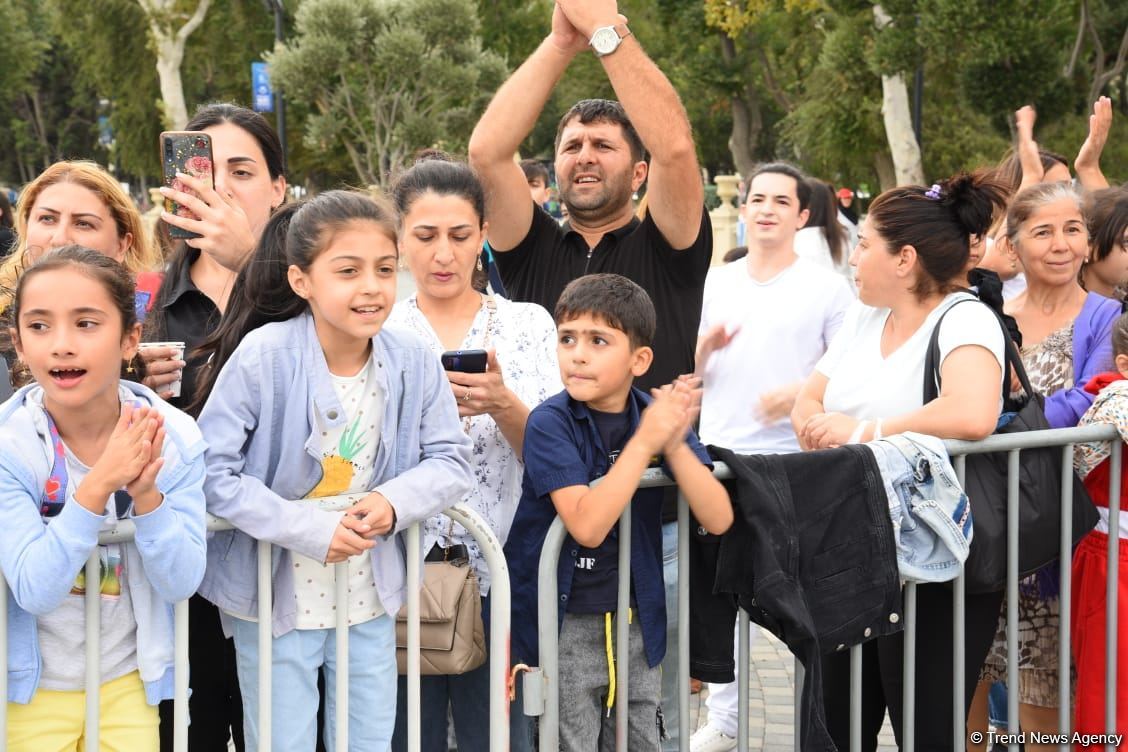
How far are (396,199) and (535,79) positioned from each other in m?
0.66

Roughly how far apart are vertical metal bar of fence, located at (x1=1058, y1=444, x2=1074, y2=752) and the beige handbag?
180 cm

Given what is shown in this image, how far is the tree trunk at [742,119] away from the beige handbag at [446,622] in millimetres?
32240

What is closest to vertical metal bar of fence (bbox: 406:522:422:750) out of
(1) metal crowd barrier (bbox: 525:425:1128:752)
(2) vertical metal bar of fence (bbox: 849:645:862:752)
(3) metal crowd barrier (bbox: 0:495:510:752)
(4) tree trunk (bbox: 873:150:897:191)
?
(3) metal crowd barrier (bbox: 0:495:510:752)

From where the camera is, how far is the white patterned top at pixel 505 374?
3.49m

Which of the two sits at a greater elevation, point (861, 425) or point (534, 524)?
point (861, 425)

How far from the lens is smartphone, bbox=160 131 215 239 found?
3414mm

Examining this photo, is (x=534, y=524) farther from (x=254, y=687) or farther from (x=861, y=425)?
(x=861, y=425)

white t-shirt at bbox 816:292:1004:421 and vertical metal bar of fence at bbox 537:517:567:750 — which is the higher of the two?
white t-shirt at bbox 816:292:1004:421

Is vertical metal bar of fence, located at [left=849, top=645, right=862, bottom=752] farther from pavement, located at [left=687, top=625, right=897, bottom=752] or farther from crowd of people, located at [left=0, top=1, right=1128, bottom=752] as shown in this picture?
pavement, located at [left=687, top=625, right=897, bottom=752]

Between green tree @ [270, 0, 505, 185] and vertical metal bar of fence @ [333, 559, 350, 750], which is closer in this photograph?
vertical metal bar of fence @ [333, 559, 350, 750]

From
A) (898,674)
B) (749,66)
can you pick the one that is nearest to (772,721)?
(898,674)

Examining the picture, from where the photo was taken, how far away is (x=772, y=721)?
5.10 m

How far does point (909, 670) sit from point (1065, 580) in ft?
1.93

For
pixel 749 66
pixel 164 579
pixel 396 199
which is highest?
pixel 749 66
